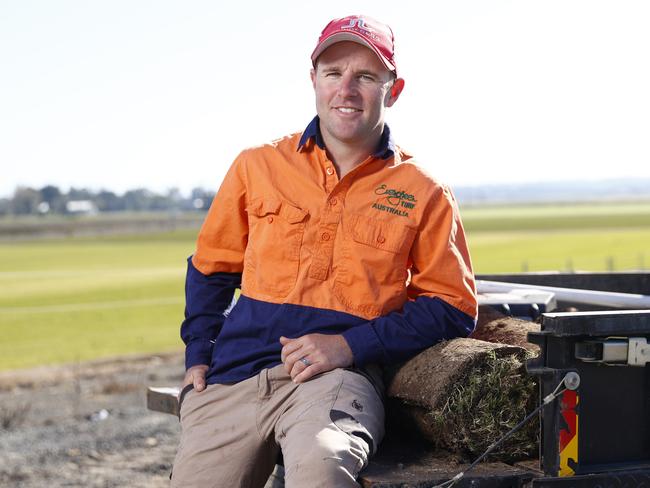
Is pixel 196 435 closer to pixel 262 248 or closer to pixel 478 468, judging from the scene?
pixel 262 248

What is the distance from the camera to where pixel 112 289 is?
28078 mm

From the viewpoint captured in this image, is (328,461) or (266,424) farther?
(266,424)

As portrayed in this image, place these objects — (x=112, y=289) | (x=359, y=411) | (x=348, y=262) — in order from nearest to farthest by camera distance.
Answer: (x=359, y=411) → (x=348, y=262) → (x=112, y=289)

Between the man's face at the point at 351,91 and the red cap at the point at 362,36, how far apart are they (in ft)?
0.12

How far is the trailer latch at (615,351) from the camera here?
8.96ft

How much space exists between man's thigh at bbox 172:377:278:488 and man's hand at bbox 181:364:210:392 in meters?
0.12

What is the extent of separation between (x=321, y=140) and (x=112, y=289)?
83.3 feet

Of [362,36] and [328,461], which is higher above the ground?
[362,36]

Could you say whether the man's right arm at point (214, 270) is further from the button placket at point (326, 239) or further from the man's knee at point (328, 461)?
the man's knee at point (328, 461)

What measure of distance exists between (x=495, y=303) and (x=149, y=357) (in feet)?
32.6

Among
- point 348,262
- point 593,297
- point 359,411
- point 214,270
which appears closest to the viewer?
point 359,411

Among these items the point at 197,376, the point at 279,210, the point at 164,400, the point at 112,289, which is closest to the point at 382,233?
the point at 279,210

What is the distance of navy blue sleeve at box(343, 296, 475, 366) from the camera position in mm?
3141

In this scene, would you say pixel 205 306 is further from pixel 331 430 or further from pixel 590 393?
pixel 590 393
